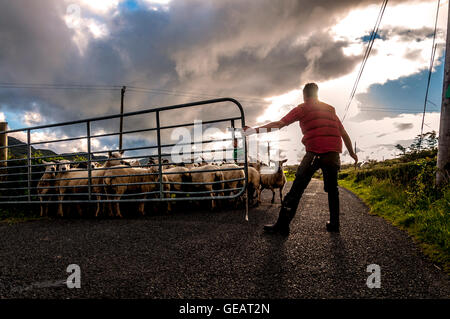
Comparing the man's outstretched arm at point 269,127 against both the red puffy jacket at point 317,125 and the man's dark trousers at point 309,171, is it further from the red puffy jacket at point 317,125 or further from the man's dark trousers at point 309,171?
the man's dark trousers at point 309,171

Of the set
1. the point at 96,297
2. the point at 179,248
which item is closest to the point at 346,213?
the point at 179,248

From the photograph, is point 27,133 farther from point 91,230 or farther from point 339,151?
point 339,151

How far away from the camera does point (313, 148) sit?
396cm

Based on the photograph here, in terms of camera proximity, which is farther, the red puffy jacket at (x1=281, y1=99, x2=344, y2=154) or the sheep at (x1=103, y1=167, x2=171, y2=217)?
the sheep at (x1=103, y1=167, x2=171, y2=217)

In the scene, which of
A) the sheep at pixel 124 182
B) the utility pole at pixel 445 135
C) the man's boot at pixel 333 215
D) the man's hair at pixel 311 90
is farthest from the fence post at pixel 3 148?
the utility pole at pixel 445 135

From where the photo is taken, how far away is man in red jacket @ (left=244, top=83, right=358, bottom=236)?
3914 mm

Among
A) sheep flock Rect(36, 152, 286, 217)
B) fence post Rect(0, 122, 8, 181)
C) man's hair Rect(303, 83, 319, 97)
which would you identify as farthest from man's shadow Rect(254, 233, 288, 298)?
fence post Rect(0, 122, 8, 181)

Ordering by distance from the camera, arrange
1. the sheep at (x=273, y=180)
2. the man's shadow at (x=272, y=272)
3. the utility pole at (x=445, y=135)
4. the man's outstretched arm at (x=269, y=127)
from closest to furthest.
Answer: the man's shadow at (x=272, y=272) < the man's outstretched arm at (x=269, y=127) < the utility pole at (x=445, y=135) < the sheep at (x=273, y=180)

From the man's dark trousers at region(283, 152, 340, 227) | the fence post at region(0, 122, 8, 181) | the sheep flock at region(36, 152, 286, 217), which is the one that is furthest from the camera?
the fence post at region(0, 122, 8, 181)

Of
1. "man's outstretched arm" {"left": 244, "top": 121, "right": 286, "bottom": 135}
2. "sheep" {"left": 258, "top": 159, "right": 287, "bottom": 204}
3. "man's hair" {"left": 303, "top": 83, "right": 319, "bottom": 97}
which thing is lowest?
"sheep" {"left": 258, "top": 159, "right": 287, "bottom": 204}

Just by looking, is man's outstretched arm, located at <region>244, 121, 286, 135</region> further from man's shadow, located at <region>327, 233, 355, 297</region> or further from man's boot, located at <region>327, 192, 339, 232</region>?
man's shadow, located at <region>327, 233, 355, 297</region>

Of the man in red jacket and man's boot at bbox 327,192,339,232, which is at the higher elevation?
the man in red jacket

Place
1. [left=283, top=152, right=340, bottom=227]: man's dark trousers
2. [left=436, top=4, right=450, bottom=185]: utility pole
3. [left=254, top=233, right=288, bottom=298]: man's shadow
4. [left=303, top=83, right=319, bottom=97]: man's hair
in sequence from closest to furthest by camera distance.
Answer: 1. [left=254, top=233, right=288, bottom=298]: man's shadow
2. [left=283, top=152, right=340, bottom=227]: man's dark trousers
3. [left=303, top=83, right=319, bottom=97]: man's hair
4. [left=436, top=4, right=450, bottom=185]: utility pole

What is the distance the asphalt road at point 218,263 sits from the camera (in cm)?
204
